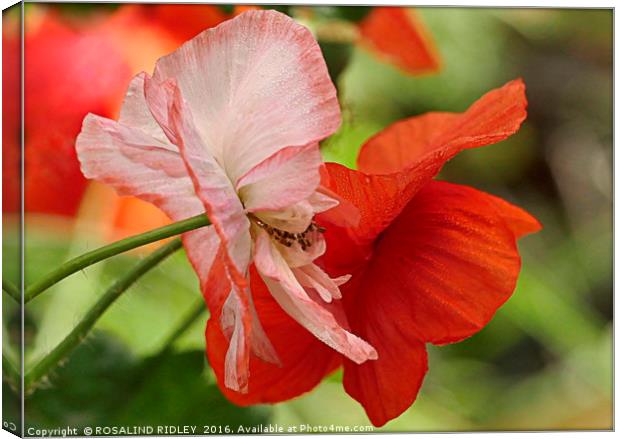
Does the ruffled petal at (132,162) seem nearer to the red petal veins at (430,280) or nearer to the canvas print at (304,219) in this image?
the canvas print at (304,219)

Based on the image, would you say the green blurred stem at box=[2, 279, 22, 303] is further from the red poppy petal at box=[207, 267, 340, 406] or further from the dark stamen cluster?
the dark stamen cluster

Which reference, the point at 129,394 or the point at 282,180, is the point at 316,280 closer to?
the point at 282,180

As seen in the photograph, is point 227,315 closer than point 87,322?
Yes

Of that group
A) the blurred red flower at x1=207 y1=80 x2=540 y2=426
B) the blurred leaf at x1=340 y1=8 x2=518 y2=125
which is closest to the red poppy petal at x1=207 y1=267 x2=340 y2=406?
the blurred red flower at x1=207 y1=80 x2=540 y2=426

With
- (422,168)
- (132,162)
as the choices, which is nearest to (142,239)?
(132,162)

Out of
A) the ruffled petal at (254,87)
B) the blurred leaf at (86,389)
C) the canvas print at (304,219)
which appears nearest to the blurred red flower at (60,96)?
the canvas print at (304,219)

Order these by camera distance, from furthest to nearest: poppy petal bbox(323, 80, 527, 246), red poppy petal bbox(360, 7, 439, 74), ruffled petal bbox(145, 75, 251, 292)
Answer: red poppy petal bbox(360, 7, 439, 74)
poppy petal bbox(323, 80, 527, 246)
ruffled petal bbox(145, 75, 251, 292)
